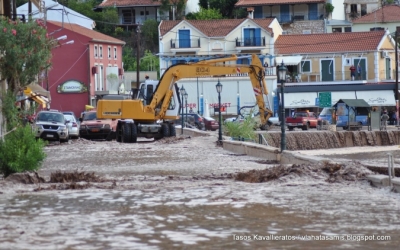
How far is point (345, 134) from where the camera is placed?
55656 millimetres

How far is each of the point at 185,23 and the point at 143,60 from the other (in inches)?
766

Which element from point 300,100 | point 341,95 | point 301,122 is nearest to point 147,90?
point 301,122

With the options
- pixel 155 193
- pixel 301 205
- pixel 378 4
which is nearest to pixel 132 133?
pixel 155 193

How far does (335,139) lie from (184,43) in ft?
115

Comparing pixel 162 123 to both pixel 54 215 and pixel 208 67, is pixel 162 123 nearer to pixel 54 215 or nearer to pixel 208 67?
pixel 208 67

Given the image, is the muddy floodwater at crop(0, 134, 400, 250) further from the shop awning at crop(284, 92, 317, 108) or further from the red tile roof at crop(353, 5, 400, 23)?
the red tile roof at crop(353, 5, 400, 23)

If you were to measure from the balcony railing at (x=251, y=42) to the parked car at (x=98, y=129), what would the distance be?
128 feet

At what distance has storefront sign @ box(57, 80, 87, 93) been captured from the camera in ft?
288

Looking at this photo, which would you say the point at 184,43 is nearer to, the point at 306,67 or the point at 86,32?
the point at 86,32

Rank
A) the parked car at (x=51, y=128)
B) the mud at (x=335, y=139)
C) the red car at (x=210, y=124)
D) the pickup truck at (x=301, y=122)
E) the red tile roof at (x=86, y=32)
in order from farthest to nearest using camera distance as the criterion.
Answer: the red tile roof at (x=86, y=32) < the pickup truck at (x=301, y=122) < the red car at (x=210, y=124) < the mud at (x=335, y=139) < the parked car at (x=51, y=128)

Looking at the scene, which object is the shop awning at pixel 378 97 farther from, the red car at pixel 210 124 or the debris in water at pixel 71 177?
the debris in water at pixel 71 177

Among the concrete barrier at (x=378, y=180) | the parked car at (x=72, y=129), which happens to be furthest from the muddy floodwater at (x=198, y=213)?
the parked car at (x=72, y=129)

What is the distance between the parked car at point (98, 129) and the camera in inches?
1929

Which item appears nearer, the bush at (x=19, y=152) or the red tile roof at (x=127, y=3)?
the bush at (x=19, y=152)
